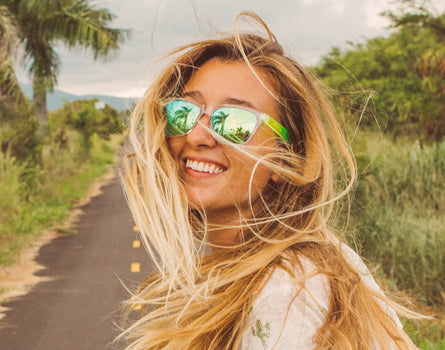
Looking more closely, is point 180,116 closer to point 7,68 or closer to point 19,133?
point 19,133

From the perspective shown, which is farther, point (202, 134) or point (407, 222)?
point (407, 222)

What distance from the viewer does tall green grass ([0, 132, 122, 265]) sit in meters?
7.93

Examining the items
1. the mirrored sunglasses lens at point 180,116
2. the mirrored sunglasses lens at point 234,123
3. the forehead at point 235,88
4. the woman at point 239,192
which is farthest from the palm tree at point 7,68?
the mirrored sunglasses lens at point 234,123

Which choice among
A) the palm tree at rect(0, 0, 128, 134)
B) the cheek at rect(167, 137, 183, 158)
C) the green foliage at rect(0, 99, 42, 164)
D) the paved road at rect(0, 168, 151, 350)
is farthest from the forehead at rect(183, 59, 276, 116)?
the palm tree at rect(0, 0, 128, 134)

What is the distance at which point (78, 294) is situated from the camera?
19.3 feet

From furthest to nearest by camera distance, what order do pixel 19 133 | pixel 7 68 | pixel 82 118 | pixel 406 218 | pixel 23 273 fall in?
1. pixel 82 118
2. pixel 7 68
3. pixel 19 133
4. pixel 23 273
5. pixel 406 218

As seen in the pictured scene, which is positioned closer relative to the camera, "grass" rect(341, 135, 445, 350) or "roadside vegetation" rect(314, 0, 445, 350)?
"roadside vegetation" rect(314, 0, 445, 350)

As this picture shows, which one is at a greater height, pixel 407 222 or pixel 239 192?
pixel 239 192

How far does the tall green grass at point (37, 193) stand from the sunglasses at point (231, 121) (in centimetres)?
237

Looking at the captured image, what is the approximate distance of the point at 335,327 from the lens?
138 centimetres

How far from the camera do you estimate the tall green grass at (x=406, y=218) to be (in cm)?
520

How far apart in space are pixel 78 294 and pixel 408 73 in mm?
13280

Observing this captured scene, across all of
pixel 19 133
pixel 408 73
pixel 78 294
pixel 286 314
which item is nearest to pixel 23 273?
pixel 78 294

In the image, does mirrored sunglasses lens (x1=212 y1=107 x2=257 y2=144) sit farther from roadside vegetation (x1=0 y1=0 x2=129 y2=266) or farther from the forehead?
roadside vegetation (x1=0 y1=0 x2=129 y2=266)
